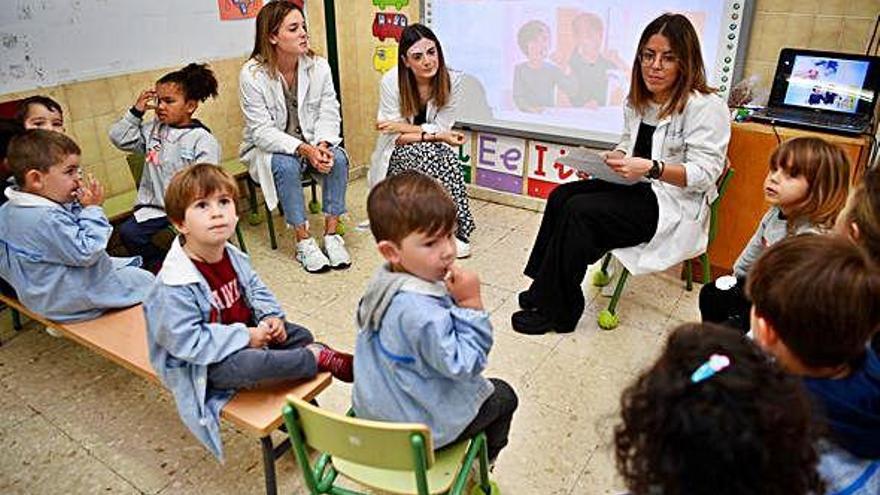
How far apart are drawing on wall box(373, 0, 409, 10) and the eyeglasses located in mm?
1763

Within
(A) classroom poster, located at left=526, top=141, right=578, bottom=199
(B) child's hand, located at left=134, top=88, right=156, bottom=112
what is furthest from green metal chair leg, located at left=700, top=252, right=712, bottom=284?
(B) child's hand, located at left=134, top=88, right=156, bottom=112

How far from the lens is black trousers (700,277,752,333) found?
6.57ft

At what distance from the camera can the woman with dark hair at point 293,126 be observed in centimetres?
300

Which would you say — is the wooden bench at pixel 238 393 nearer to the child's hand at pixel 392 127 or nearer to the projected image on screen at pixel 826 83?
the child's hand at pixel 392 127

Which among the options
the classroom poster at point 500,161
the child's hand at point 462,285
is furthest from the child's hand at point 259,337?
the classroom poster at point 500,161

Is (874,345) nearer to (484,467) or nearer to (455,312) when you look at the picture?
(455,312)

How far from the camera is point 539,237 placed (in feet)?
8.53

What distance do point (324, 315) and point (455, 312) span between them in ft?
4.63

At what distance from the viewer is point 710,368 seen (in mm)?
777

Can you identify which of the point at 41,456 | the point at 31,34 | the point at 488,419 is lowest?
the point at 41,456

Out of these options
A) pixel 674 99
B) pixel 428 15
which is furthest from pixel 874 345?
pixel 428 15

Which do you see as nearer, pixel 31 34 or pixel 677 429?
pixel 677 429

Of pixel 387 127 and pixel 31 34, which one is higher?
pixel 31 34

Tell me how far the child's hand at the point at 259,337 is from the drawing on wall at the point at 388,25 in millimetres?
2502
